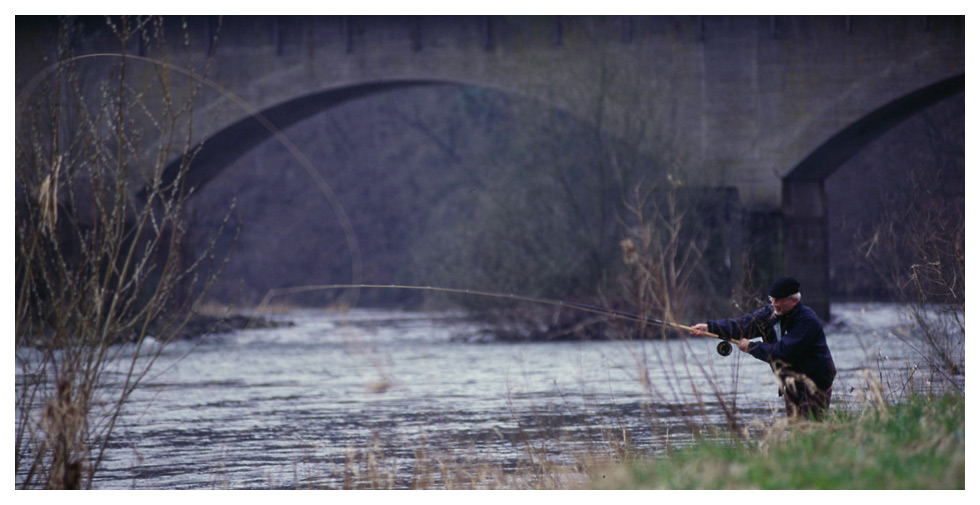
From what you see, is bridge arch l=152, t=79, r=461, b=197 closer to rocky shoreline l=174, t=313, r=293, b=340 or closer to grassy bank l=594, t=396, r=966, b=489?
rocky shoreline l=174, t=313, r=293, b=340

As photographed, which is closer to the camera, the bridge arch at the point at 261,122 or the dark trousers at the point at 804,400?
the dark trousers at the point at 804,400

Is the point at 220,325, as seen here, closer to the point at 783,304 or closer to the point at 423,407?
the point at 423,407

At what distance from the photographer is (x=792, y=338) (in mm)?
6980

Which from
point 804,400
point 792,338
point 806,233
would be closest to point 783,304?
point 792,338

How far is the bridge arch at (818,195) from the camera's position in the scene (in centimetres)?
2447

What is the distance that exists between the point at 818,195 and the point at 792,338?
65.7 ft

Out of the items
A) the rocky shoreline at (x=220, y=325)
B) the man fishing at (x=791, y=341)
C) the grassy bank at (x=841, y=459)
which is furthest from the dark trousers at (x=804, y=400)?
the rocky shoreline at (x=220, y=325)

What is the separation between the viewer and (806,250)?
25.7 metres

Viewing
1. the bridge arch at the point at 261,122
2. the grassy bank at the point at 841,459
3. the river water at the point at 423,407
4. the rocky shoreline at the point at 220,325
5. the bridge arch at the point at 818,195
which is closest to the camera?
the grassy bank at the point at 841,459

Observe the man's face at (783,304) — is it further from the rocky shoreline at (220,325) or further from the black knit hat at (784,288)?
the rocky shoreline at (220,325)

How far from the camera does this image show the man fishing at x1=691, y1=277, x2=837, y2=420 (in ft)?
22.8

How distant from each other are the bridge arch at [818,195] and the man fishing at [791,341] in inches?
691
